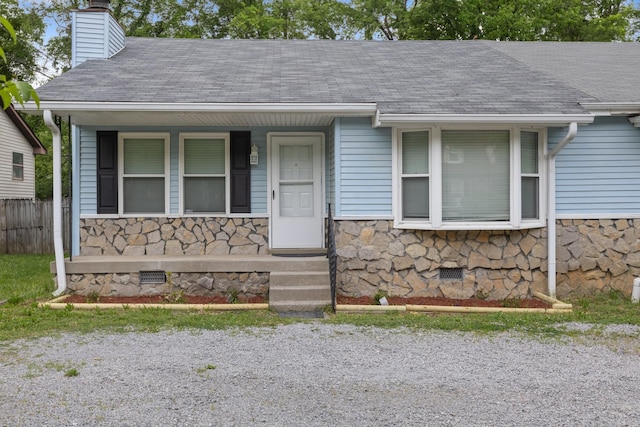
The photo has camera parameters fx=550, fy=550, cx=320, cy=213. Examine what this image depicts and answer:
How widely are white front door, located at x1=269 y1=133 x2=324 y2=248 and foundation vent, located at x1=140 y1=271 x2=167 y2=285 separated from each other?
1.73 metres

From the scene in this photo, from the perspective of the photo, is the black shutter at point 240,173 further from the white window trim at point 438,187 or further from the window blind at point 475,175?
the window blind at point 475,175

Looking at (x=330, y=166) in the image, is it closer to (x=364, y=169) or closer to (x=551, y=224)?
(x=364, y=169)

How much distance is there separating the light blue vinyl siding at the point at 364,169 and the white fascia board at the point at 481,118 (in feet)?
1.48

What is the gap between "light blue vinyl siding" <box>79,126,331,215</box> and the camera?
27.2 feet

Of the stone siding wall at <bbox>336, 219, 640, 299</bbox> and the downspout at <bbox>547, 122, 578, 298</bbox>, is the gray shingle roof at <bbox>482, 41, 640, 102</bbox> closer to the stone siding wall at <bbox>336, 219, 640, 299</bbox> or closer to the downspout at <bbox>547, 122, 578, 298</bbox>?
the downspout at <bbox>547, 122, 578, 298</bbox>

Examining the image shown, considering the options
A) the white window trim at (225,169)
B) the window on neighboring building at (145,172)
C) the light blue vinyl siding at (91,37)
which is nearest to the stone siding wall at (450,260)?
the white window trim at (225,169)

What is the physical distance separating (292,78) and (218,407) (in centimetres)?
595

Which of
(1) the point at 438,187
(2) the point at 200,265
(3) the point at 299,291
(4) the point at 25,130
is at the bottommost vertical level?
(3) the point at 299,291

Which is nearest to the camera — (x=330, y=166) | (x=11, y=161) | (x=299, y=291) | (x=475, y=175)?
(x=299, y=291)

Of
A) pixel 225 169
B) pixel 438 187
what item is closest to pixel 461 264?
pixel 438 187

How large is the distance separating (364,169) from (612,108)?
359cm

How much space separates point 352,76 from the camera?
28.8ft

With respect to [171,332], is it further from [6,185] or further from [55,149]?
[6,185]

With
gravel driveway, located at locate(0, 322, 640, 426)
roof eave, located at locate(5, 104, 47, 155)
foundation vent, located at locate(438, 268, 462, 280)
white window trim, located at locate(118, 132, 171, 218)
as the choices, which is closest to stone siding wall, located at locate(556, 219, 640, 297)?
foundation vent, located at locate(438, 268, 462, 280)
